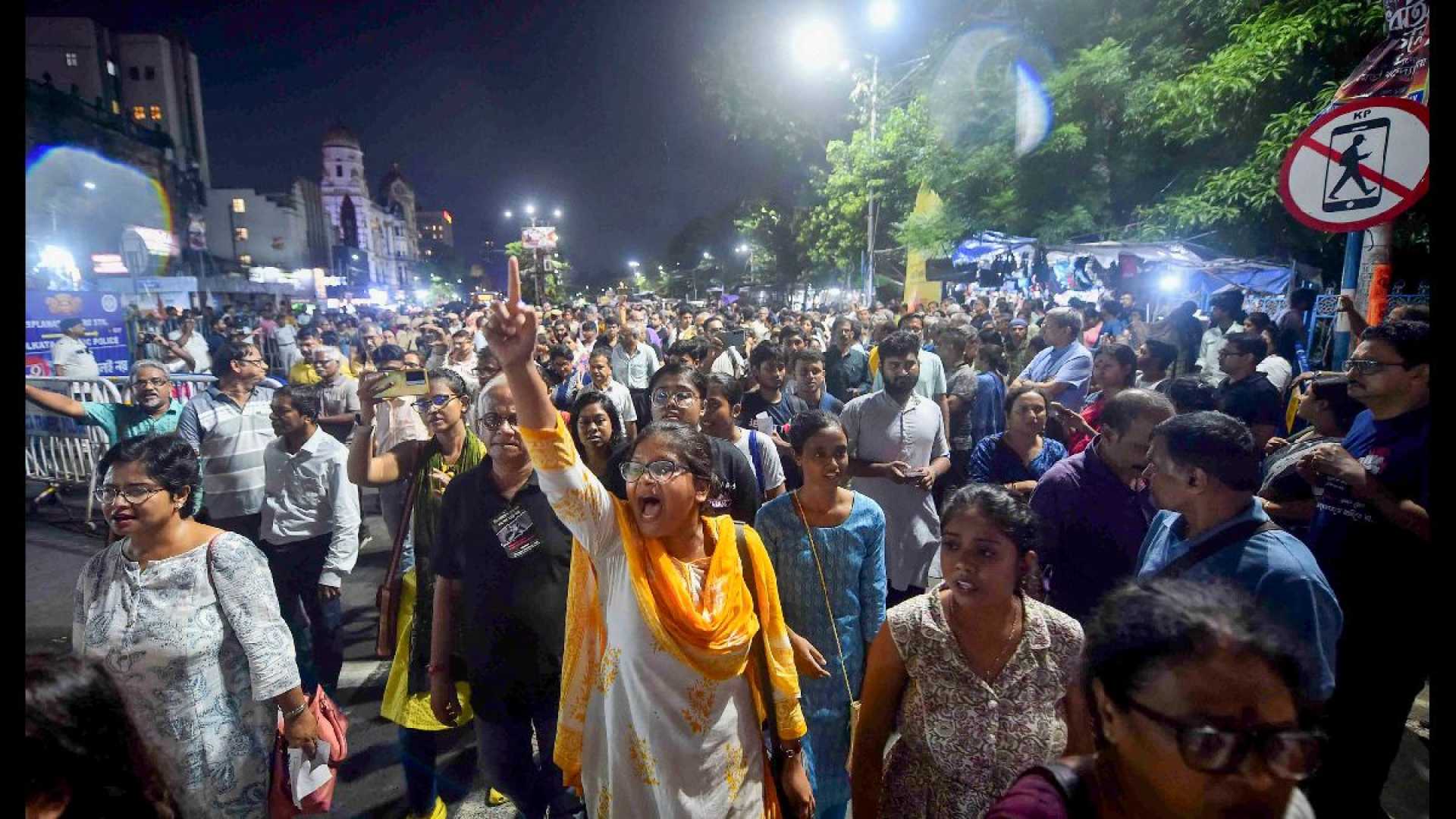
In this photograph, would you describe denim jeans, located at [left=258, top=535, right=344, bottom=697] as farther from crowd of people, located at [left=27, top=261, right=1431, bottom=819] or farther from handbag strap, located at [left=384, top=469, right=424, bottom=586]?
handbag strap, located at [left=384, top=469, right=424, bottom=586]

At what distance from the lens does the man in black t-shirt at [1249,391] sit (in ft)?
17.1

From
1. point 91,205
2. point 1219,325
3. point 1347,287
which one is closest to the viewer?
point 1347,287

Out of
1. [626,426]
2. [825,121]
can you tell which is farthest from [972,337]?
[825,121]

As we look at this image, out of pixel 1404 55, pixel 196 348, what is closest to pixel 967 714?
pixel 1404 55

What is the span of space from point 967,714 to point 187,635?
256cm

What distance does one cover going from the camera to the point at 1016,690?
2.17 metres

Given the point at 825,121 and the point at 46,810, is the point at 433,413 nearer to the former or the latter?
the point at 46,810

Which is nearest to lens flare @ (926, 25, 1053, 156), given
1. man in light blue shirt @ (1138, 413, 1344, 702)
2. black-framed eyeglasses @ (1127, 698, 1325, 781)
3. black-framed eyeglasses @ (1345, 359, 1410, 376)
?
black-framed eyeglasses @ (1345, 359, 1410, 376)

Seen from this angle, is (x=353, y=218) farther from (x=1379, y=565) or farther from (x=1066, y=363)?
(x=1379, y=565)

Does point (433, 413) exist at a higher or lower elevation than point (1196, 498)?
higher

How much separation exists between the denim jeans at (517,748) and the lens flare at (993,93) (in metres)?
13.3

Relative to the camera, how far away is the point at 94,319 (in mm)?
12641

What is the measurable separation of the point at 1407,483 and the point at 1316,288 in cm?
1277

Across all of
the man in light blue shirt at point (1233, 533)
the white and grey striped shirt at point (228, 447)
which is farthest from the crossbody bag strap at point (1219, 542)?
the white and grey striped shirt at point (228, 447)
